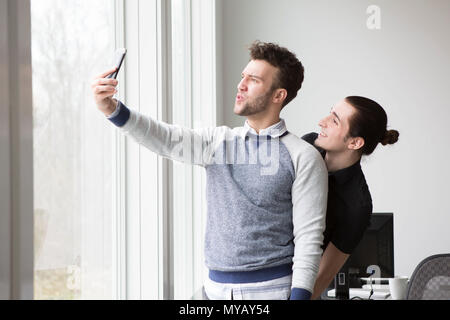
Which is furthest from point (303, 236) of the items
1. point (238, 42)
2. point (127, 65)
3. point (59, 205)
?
point (238, 42)

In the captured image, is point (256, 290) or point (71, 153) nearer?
point (256, 290)

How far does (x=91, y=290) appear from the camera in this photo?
64.8 inches

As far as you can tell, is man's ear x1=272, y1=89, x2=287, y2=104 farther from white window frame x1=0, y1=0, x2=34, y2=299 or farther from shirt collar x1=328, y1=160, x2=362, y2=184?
white window frame x1=0, y1=0, x2=34, y2=299

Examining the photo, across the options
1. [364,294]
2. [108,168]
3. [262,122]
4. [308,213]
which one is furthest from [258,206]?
[364,294]

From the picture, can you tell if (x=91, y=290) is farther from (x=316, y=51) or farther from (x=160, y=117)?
(x=316, y=51)

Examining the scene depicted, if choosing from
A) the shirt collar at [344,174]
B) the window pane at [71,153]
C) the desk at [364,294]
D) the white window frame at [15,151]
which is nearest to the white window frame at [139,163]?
the white window frame at [15,151]

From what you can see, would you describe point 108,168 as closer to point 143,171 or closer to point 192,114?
point 143,171

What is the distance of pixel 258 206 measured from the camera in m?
1.33

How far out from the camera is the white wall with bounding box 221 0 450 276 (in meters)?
3.30

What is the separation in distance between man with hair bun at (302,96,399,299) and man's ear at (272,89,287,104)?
11 centimetres

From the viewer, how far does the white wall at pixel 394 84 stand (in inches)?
130

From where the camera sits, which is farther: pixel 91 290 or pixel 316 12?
pixel 316 12

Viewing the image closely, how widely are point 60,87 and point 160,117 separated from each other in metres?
0.51

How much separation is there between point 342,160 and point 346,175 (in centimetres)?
4
